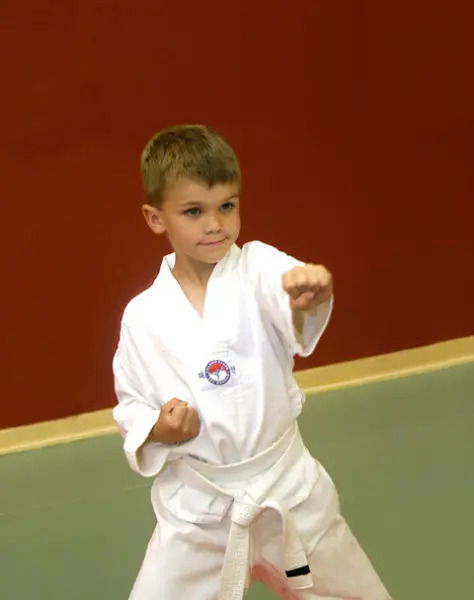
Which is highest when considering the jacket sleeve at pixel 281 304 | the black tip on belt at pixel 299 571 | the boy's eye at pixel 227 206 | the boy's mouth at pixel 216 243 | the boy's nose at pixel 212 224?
the boy's eye at pixel 227 206

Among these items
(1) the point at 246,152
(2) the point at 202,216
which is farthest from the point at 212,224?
(1) the point at 246,152

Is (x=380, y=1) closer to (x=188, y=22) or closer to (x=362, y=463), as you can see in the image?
(x=188, y=22)

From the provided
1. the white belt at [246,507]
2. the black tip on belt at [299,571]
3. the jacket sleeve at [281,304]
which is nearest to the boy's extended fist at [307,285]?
the jacket sleeve at [281,304]

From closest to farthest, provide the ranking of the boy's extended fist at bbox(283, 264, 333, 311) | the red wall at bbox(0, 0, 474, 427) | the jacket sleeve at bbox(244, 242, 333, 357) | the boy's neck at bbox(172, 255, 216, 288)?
the boy's extended fist at bbox(283, 264, 333, 311), the jacket sleeve at bbox(244, 242, 333, 357), the boy's neck at bbox(172, 255, 216, 288), the red wall at bbox(0, 0, 474, 427)

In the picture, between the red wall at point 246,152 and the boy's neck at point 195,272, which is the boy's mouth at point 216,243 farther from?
the red wall at point 246,152

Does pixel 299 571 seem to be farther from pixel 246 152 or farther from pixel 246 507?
pixel 246 152

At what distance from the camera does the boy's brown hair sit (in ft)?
4.23

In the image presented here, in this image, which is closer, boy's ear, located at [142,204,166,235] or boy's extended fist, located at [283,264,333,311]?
boy's extended fist, located at [283,264,333,311]

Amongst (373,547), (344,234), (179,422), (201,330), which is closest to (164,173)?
(201,330)

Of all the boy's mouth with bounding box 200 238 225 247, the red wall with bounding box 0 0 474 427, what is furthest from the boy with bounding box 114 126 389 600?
the red wall with bounding box 0 0 474 427

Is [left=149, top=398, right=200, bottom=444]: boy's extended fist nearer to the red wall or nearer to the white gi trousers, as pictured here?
the white gi trousers

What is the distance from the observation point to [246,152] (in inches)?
104

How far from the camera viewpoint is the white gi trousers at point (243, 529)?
134 cm

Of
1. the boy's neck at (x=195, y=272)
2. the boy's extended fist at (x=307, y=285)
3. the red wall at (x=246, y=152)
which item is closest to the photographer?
the boy's extended fist at (x=307, y=285)
